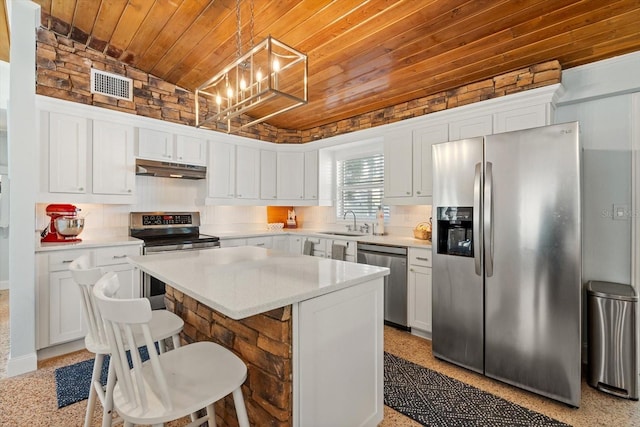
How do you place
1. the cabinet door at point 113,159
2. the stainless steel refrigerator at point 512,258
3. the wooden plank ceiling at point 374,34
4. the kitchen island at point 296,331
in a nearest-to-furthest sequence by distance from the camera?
the kitchen island at point 296,331
the stainless steel refrigerator at point 512,258
the wooden plank ceiling at point 374,34
the cabinet door at point 113,159

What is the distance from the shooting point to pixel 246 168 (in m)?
4.57

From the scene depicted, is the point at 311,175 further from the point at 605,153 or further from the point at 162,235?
the point at 605,153

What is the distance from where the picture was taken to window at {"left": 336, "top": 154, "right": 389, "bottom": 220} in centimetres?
442

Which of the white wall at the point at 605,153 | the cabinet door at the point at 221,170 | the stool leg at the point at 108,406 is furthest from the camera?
the cabinet door at the point at 221,170

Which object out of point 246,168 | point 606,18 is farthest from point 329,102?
point 606,18

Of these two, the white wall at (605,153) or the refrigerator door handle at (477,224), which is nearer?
the refrigerator door handle at (477,224)

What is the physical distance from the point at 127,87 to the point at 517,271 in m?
4.25

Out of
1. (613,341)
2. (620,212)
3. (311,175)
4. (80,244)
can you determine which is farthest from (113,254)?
(620,212)

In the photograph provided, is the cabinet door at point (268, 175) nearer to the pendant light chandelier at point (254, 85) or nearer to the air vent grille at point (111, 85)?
the pendant light chandelier at point (254, 85)

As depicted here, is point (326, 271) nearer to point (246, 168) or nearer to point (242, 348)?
point (242, 348)

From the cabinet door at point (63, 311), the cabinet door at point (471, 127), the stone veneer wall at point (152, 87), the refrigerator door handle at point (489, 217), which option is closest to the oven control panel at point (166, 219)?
the cabinet door at point (63, 311)

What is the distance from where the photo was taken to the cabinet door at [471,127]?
3008 mm

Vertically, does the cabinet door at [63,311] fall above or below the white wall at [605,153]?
below

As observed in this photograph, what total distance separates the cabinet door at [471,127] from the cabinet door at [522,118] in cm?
6
